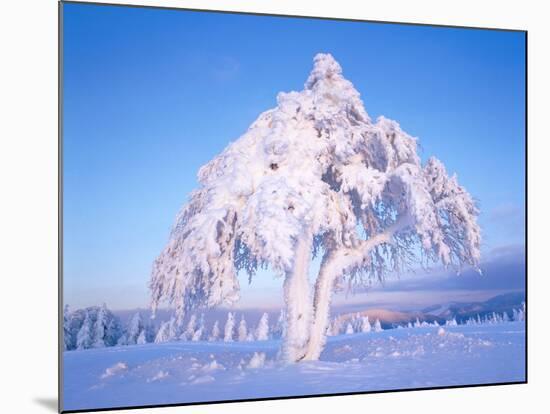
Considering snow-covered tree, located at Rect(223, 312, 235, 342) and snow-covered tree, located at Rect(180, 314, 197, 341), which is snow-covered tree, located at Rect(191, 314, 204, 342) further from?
snow-covered tree, located at Rect(223, 312, 235, 342)

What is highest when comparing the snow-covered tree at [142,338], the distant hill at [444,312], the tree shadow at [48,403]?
the distant hill at [444,312]

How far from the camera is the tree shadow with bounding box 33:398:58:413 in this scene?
6.19 meters

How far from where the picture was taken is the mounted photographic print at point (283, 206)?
20.7ft

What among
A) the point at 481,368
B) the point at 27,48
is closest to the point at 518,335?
the point at 481,368

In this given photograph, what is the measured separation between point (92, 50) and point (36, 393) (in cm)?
227

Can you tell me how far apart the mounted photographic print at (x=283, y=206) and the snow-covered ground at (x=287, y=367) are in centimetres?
1

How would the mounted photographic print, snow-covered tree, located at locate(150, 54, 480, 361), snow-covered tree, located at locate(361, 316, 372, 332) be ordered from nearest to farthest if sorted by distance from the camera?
1. the mounted photographic print
2. snow-covered tree, located at locate(150, 54, 480, 361)
3. snow-covered tree, located at locate(361, 316, 372, 332)

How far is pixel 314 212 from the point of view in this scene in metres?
6.65

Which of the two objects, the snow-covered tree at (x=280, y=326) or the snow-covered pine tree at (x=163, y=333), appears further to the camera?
the snow-covered tree at (x=280, y=326)

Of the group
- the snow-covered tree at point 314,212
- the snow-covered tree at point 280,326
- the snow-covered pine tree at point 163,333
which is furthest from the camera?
the snow-covered tree at point 280,326

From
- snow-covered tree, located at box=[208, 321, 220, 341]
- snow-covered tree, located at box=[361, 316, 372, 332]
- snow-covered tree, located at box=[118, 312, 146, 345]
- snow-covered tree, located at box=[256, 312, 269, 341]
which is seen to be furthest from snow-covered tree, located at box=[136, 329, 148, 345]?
snow-covered tree, located at box=[361, 316, 372, 332]

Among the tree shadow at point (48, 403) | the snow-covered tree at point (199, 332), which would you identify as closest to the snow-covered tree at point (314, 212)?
the snow-covered tree at point (199, 332)

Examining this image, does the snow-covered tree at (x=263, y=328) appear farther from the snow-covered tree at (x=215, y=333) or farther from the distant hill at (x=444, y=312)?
the distant hill at (x=444, y=312)

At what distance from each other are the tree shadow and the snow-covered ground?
0.08 meters
